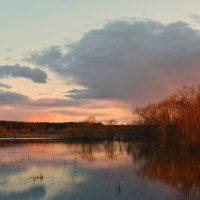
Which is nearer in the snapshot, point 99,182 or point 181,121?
point 99,182

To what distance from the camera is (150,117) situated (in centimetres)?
7975

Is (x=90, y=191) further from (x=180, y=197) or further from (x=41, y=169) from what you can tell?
(x=41, y=169)

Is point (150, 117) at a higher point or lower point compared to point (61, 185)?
higher

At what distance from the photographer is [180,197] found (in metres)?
17.1

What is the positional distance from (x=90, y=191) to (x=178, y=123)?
123ft

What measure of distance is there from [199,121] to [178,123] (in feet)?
11.9

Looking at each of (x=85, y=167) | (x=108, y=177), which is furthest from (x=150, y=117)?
(x=108, y=177)

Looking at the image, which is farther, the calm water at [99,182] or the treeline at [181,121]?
the treeline at [181,121]

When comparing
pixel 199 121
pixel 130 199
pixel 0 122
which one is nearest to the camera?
pixel 130 199

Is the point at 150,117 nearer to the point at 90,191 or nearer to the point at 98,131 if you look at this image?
the point at 98,131

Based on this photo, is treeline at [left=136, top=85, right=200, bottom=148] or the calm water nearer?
the calm water

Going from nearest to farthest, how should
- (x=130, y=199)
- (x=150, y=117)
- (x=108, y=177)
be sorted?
(x=130, y=199), (x=108, y=177), (x=150, y=117)

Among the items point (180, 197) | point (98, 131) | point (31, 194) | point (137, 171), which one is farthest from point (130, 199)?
point (98, 131)

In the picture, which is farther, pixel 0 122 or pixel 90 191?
pixel 0 122
